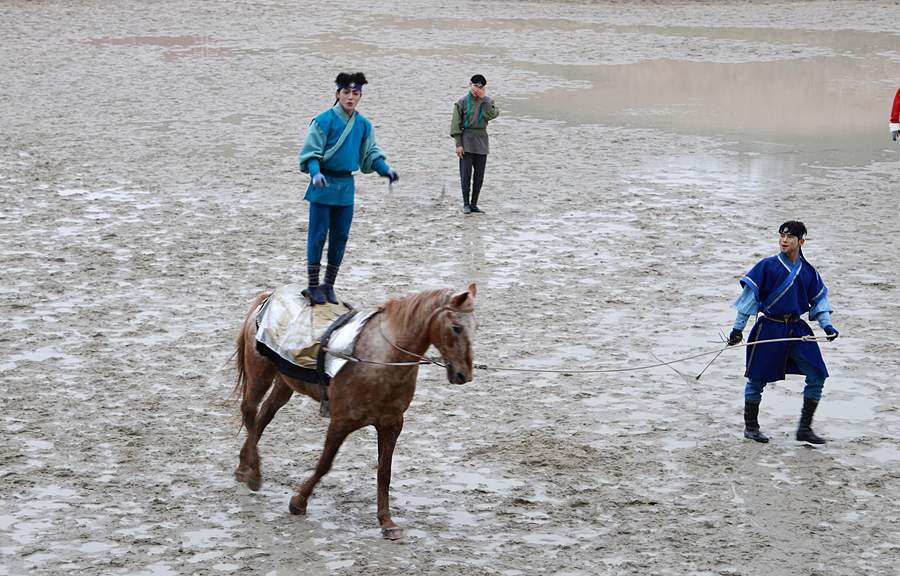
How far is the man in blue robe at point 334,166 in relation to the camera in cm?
598

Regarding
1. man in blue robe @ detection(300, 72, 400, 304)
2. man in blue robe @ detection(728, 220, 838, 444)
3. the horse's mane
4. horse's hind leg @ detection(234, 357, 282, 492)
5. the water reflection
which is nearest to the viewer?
the horse's mane

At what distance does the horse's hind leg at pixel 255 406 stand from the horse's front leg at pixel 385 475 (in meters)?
0.88

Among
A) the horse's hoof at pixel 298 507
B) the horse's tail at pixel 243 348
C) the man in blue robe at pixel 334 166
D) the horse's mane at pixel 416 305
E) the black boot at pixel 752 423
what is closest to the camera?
the horse's mane at pixel 416 305

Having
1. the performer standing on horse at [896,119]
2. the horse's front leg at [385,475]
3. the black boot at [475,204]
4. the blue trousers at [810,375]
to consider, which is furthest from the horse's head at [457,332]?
the performer standing on horse at [896,119]

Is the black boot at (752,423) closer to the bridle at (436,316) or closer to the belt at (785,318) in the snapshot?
the belt at (785,318)

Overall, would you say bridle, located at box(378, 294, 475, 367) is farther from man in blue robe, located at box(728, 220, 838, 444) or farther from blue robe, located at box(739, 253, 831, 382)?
blue robe, located at box(739, 253, 831, 382)

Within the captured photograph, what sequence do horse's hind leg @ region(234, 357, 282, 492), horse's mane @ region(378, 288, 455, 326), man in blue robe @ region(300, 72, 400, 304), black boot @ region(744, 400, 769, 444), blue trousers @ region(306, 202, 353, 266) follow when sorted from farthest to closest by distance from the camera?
black boot @ region(744, 400, 769, 444)
blue trousers @ region(306, 202, 353, 266)
man in blue robe @ region(300, 72, 400, 304)
horse's hind leg @ region(234, 357, 282, 492)
horse's mane @ region(378, 288, 455, 326)

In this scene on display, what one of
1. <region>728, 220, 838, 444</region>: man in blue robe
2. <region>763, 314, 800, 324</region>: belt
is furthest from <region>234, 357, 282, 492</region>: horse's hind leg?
<region>763, 314, 800, 324</region>: belt

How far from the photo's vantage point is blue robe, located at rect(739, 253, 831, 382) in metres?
6.46

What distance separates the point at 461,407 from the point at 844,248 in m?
5.82

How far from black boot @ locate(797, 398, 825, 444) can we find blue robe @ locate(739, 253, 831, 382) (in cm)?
22

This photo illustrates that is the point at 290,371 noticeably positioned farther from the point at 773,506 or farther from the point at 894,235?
the point at 894,235

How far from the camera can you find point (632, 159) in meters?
15.1

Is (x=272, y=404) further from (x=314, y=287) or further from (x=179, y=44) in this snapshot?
(x=179, y=44)
